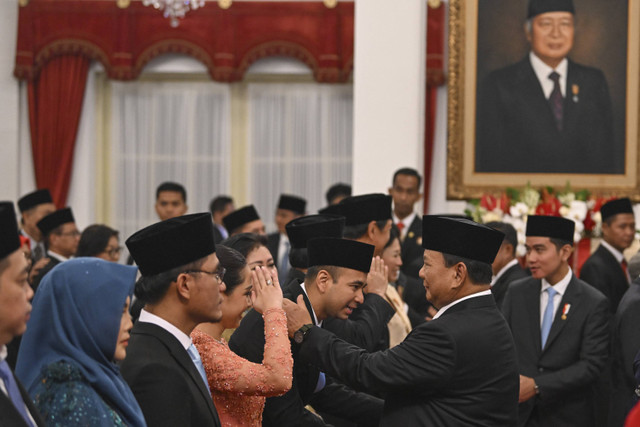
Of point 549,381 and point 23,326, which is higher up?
point 23,326

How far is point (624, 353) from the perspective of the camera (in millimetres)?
4938

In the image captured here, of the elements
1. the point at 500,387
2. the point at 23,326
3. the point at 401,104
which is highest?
the point at 401,104

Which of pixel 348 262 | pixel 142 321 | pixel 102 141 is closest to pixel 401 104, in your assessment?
pixel 102 141

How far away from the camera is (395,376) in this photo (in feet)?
10.8

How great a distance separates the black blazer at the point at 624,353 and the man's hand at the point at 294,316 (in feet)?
7.10

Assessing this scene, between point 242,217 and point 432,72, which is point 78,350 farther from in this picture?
point 432,72

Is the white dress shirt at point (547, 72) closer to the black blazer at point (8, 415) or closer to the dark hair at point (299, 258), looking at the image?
the dark hair at point (299, 258)

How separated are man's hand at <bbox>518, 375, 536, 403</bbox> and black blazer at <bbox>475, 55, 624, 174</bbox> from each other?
158 inches

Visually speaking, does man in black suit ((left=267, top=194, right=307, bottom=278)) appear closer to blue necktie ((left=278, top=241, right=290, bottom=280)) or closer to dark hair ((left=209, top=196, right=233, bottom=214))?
blue necktie ((left=278, top=241, right=290, bottom=280))

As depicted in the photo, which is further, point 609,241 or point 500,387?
point 609,241

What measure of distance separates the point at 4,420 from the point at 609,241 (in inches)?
233

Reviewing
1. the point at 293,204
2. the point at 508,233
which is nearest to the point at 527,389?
the point at 508,233

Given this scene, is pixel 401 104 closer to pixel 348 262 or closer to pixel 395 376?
pixel 348 262

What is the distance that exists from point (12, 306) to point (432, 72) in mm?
7875
